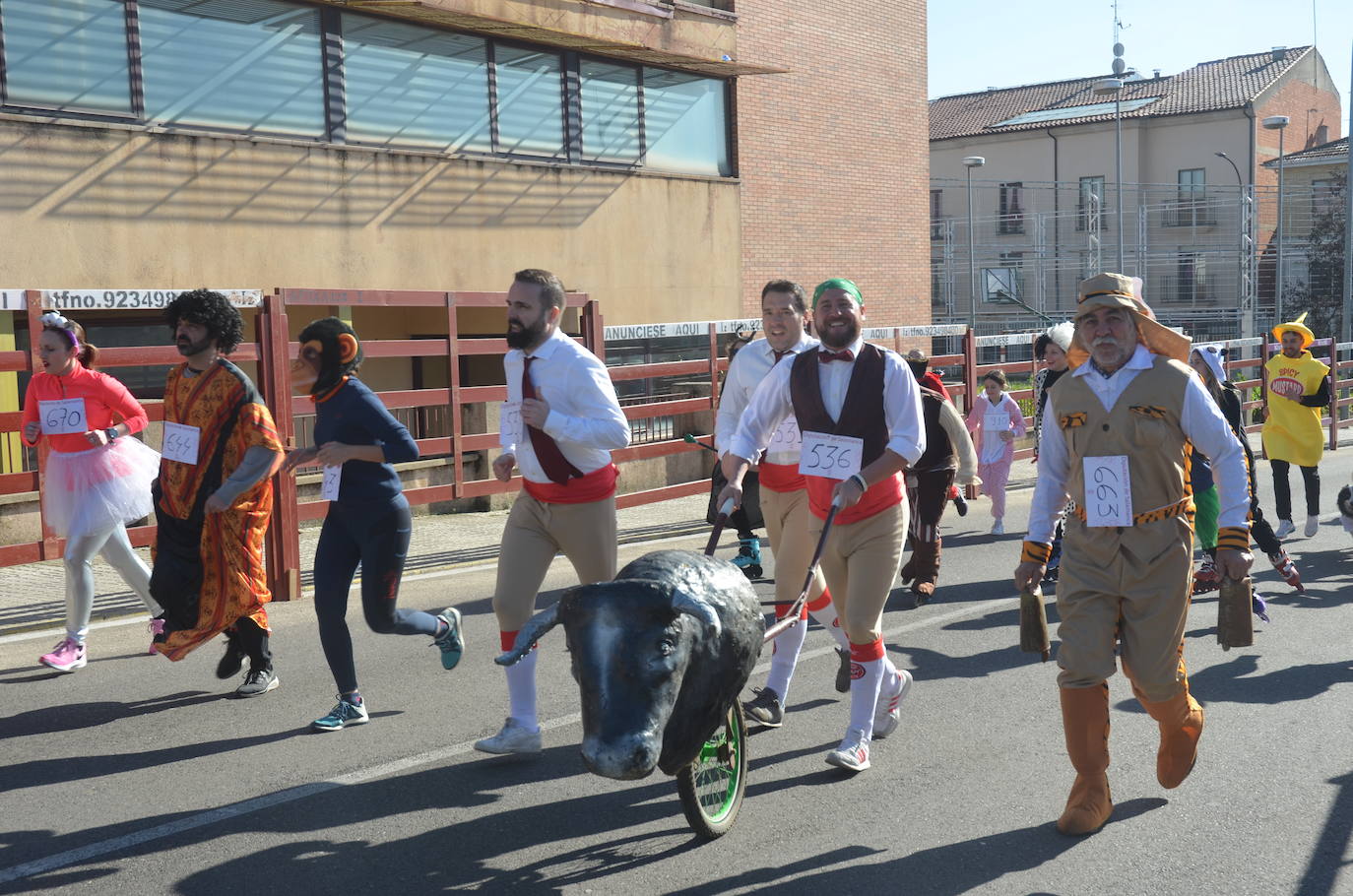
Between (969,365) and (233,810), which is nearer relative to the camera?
(233,810)

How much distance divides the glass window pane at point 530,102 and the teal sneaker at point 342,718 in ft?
45.2

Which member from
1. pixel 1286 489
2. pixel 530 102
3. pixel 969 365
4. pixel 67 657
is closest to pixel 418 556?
pixel 67 657

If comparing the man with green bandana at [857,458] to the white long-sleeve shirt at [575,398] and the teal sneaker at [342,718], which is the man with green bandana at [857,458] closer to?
the white long-sleeve shirt at [575,398]

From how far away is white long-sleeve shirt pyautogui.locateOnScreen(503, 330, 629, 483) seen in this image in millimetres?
5625

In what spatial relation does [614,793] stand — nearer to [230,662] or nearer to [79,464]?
[230,662]

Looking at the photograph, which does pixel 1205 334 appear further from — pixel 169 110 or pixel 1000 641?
pixel 1000 641

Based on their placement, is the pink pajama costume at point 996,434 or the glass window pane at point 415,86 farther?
the glass window pane at point 415,86

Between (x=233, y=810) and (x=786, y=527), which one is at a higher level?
(x=786, y=527)

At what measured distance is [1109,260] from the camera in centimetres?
5091

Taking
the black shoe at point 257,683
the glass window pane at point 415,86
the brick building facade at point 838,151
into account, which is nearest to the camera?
the black shoe at point 257,683

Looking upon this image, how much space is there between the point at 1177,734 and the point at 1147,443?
108cm

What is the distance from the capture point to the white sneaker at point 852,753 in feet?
18.1

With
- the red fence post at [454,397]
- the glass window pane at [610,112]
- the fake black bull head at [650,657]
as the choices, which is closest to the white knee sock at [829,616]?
the fake black bull head at [650,657]

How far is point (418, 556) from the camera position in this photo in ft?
38.5
